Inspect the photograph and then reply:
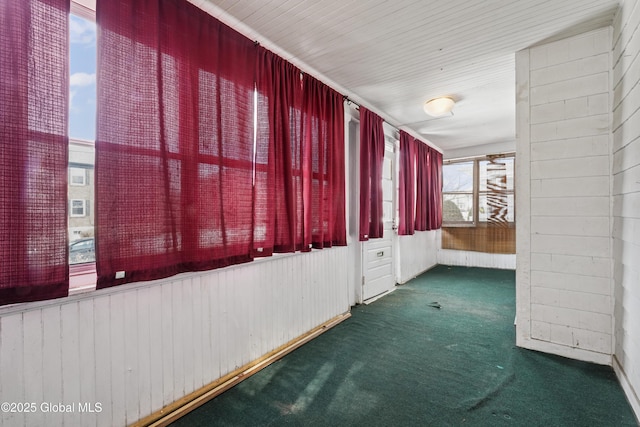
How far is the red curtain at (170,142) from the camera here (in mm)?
1326

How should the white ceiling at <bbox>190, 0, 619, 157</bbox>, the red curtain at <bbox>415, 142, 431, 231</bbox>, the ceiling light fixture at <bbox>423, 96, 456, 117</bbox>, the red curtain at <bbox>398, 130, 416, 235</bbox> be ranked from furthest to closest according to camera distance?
the red curtain at <bbox>415, 142, 431, 231</bbox> < the red curtain at <bbox>398, 130, 416, 235</bbox> < the ceiling light fixture at <bbox>423, 96, 456, 117</bbox> < the white ceiling at <bbox>190, 0, 619, 157</bbox>

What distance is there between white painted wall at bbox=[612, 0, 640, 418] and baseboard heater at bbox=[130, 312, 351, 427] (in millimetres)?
2187

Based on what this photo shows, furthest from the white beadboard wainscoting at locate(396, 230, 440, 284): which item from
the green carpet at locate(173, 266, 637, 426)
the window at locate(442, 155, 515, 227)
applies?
the green carpet at locate(173, 266, 637, 426)

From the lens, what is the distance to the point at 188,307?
5.53 ft

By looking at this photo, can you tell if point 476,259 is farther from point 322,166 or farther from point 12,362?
point 12,362

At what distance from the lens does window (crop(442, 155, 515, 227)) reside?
5504 mm

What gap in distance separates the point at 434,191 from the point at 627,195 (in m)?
3.84

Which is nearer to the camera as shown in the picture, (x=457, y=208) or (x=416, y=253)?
(x=416, y=253)

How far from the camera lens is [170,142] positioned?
154cm

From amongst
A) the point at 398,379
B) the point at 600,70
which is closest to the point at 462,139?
the point at 600,70

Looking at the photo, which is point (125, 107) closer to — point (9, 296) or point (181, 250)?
point (181, 250)

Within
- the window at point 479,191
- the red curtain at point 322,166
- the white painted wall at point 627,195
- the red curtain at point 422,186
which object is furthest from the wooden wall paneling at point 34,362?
the window at point 479,191

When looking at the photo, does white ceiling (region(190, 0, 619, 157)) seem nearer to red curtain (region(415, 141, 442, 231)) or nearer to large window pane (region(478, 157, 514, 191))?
red curtain (region(415, 141, 442, 231))

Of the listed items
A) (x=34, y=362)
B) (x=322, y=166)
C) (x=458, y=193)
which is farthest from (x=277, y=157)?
(x=458, y=193)
